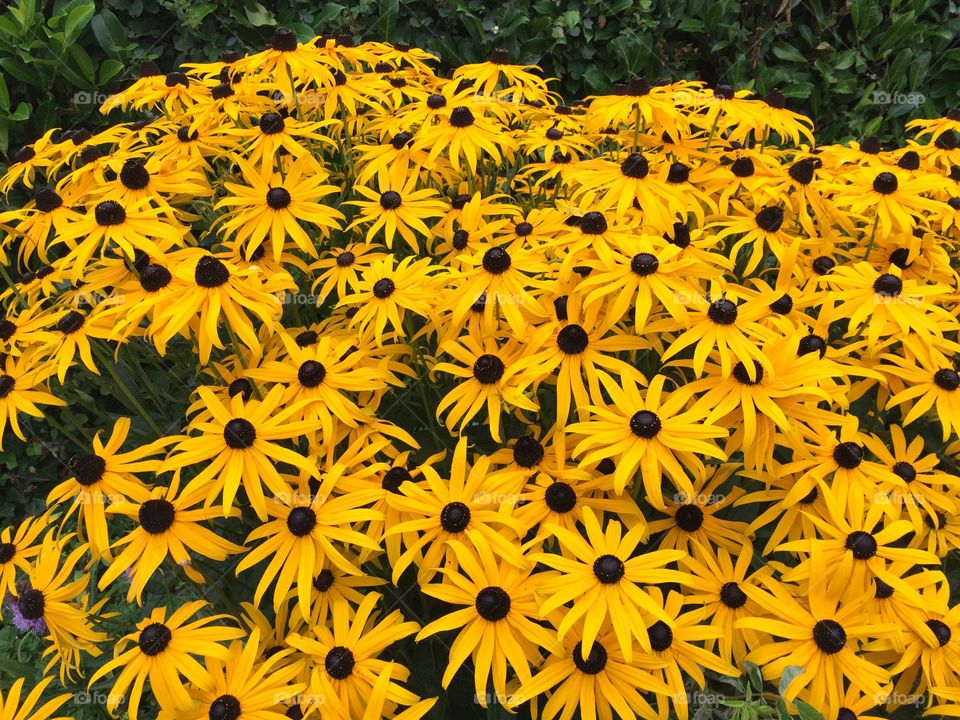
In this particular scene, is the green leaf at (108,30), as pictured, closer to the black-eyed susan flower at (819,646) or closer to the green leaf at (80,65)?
the green leaf at (80,65)

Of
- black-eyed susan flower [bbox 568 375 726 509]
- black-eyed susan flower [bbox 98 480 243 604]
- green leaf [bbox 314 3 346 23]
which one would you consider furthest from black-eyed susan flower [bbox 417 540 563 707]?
green leaf [bbox 314 3 346 23]

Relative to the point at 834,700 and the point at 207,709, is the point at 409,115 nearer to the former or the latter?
the point at 207,709

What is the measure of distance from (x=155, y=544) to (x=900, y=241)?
2.48 m

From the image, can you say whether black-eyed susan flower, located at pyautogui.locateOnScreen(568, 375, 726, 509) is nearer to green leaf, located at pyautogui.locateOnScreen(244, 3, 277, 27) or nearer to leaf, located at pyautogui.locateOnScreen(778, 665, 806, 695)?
leaf, located at pyautogui.locateOnScreen(778, 665, 806, 695)

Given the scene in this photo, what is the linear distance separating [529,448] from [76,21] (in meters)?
4.31

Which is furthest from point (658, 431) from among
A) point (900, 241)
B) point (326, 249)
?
point (326, 249)

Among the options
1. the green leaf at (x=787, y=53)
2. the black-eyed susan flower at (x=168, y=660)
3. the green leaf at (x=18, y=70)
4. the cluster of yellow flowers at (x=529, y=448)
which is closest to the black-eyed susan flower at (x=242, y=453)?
the cluster of yellow flowers at (x=529, y=448)

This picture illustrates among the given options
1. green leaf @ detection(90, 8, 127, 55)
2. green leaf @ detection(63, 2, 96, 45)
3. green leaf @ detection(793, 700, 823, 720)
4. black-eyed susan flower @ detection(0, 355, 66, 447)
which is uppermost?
green leaf @ detection(63, 2, 96, 45)

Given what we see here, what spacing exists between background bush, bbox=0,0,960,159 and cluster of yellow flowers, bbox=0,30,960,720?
2.83 metres

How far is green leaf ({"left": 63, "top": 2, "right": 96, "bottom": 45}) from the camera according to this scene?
14.3 ft

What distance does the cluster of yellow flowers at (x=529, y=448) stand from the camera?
5.26ft

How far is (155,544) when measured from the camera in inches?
67.8

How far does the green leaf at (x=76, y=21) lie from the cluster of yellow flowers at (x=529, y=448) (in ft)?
7.95

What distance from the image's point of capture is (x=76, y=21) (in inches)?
172
